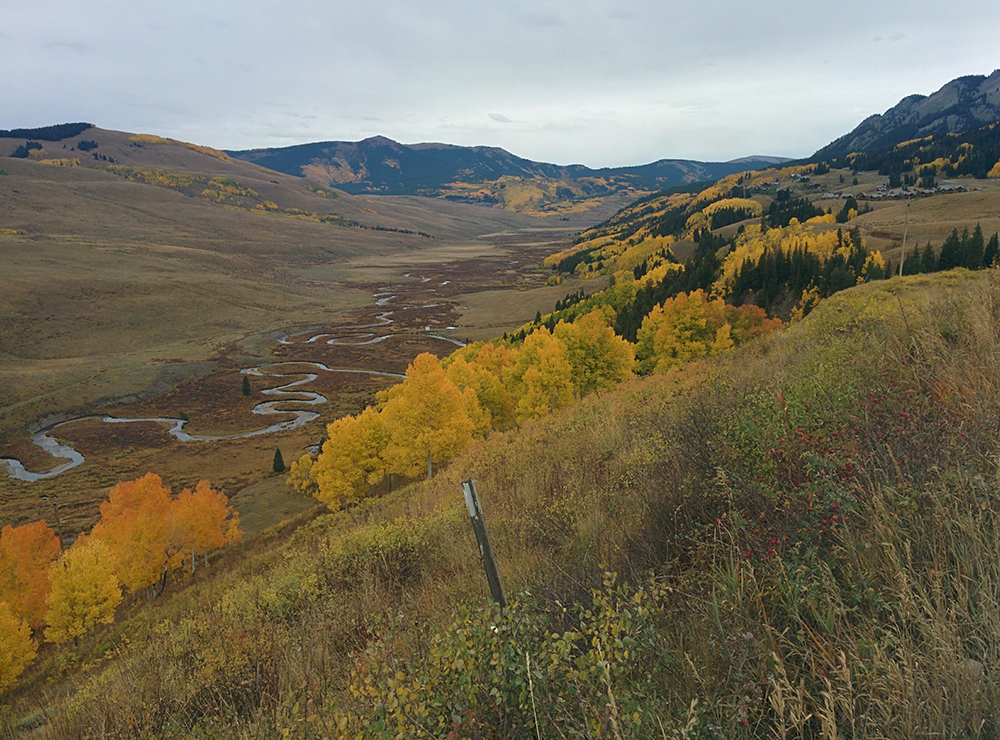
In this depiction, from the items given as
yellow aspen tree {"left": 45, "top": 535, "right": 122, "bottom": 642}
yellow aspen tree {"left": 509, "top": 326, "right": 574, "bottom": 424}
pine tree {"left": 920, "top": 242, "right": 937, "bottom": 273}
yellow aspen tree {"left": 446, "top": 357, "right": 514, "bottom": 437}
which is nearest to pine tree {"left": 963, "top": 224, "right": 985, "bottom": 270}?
pine tree {"left": 920, "top": 242, "right": 937, "bottom": 273}

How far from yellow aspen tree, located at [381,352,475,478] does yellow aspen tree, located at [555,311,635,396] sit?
37.8ft

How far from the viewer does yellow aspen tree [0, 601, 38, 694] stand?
20.2 meters

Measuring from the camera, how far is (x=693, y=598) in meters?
3.32

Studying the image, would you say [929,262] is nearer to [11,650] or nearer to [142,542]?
[142,542]

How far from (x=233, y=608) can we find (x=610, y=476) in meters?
6.74

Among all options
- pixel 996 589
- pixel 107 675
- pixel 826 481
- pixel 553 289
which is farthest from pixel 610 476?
pixel 553 289

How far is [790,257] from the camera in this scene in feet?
224

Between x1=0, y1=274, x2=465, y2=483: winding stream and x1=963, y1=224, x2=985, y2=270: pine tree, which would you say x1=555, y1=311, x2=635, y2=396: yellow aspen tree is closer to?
x1=0, y1=274, x2=465, y2=483: winding stream

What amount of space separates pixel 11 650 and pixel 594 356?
3537 centimetres

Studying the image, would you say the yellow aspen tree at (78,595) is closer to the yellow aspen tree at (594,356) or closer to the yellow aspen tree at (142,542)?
the yellow aspen tree at (142,542)

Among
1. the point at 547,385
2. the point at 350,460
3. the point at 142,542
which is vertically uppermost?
the point at 547,385

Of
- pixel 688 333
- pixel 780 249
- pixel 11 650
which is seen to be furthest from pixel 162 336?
pixel 780 249

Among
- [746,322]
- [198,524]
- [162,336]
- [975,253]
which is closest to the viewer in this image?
[198,524]

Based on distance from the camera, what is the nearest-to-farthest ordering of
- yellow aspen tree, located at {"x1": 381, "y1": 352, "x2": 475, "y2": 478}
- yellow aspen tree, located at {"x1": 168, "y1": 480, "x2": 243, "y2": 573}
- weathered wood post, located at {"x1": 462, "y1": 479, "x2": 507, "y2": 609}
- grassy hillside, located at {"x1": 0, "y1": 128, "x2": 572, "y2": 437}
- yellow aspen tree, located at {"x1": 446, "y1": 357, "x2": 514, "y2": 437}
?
weathered wood post, located at {"x1": 462, "y1": 479, "x2": 507, "y2": 609} → yellow aspen tree, located at {"x1": 381, "y1": 352, "x2": 475, "y2": 478} → yellow aspen tree, located at {"x1": 168, "y1": 480, "x2": 243, "y2": 573} → yellow aspen tree, located at {"x1": 446, "y1": 357, "x2": 514, "y2": 437} → grassy hillside, located at {"x1": 0, "y1": 128, "x2": 572, "y2": 437}
